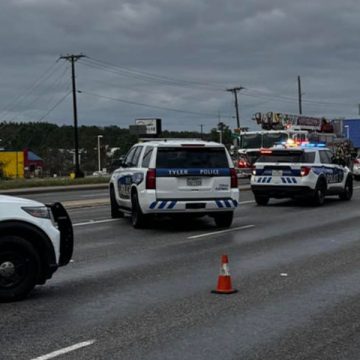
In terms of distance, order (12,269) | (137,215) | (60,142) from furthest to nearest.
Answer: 1. (60,142)
2. (137,215)
3. (12,269)

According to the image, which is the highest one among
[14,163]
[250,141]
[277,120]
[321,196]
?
[277,120]

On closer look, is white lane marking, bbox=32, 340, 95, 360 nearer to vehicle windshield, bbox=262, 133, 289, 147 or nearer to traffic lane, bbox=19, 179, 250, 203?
traffic lane, bbox=19, 179, 250, 203

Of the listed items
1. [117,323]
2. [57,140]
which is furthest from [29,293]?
[57,140]

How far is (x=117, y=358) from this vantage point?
5402mm

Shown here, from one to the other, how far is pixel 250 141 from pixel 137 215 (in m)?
21.5

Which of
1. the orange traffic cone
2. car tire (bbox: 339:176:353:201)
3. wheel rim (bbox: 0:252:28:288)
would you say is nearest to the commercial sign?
car tire (bbox: 339:176:353:201)

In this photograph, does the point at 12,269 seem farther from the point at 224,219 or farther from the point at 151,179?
the point at 224,219

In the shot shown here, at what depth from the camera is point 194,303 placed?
7.37 m

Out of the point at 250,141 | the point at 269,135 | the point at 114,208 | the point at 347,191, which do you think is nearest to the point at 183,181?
the point at 114,208

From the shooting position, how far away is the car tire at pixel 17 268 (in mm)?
7441

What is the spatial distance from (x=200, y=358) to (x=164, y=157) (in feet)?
29.6

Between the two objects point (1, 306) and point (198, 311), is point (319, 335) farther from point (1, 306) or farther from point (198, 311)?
point (1, 306)

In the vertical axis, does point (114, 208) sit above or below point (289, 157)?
below

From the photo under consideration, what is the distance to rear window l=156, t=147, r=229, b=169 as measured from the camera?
1421 cm
